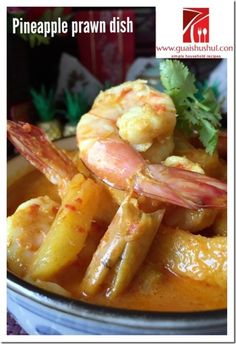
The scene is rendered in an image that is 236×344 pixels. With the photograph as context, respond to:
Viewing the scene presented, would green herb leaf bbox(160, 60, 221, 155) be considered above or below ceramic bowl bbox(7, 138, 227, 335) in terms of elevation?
above

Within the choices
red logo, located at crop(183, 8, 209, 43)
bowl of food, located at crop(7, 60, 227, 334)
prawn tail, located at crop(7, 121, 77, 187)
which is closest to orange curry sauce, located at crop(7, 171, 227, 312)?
bowl of food, located at crop(7, 60, 227, 334)

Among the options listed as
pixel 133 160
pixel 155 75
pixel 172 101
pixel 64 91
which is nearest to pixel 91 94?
pixel 64 91

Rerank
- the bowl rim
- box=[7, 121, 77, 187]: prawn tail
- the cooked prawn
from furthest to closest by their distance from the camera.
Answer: box=[7, 121, 77, 187]: prawn tail, the cooked prawn, the bowl rim

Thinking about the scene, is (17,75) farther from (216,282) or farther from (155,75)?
(216,282)

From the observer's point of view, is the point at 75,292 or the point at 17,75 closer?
the point at 75,292

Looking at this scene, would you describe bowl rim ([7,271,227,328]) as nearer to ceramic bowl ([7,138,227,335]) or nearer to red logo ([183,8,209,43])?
ceramic bowl ([7,138,227,335])

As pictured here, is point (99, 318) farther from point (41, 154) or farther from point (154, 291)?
point (41, 154)

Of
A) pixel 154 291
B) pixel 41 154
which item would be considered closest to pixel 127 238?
pixel 154 291
